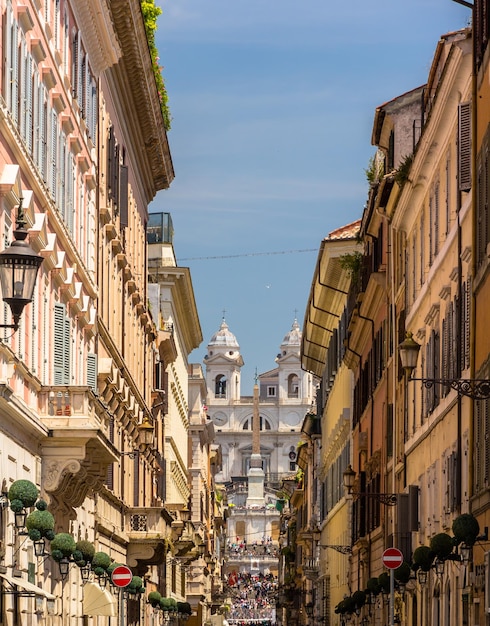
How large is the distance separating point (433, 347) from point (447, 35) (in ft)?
20.6

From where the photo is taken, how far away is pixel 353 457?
2298 inches

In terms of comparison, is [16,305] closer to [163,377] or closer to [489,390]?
[489,390]

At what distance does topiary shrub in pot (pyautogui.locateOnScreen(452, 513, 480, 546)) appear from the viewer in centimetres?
2383

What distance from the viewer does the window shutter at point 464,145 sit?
26.9 meters

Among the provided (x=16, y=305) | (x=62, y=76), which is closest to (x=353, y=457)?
(x=62, y=76)

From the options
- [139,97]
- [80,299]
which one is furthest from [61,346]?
[139,97]

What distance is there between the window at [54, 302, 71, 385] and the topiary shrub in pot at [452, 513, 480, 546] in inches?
353

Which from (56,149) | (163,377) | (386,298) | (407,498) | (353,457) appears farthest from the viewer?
(163,377)

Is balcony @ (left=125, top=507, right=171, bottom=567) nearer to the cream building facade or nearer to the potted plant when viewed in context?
the cream building facade

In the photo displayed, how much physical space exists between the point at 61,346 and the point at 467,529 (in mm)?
9595

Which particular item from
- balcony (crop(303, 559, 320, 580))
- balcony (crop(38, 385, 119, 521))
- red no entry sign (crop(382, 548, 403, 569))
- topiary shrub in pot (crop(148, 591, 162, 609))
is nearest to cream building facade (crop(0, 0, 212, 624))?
balcony (crop(38, 385, 119, 521))

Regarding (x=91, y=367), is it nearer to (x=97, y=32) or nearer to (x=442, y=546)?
(x=97, y=32)

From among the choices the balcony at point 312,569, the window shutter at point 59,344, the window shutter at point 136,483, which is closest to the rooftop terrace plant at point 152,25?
A: the window shutter at point 136,483

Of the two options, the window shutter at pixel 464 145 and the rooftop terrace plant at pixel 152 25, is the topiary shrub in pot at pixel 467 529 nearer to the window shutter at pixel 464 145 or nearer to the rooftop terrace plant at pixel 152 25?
the window shutter at pixel 464 145
